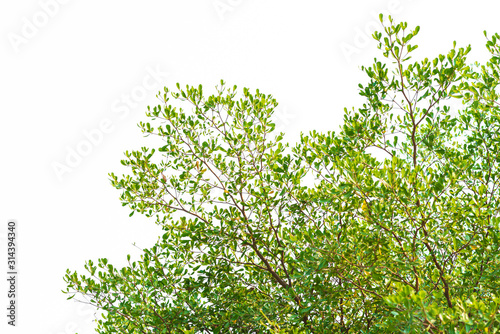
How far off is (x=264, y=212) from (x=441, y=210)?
284 centimetres

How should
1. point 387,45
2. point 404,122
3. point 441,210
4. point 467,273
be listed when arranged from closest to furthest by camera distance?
point 441,210
point 467,273
point 387,45
point 404,122

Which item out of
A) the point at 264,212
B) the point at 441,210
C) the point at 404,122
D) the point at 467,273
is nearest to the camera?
the point at 441,210

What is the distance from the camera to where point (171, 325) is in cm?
711

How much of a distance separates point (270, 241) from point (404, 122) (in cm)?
301

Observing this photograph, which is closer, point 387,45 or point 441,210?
point 441,210

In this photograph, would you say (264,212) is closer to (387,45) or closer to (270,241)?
(270,241)

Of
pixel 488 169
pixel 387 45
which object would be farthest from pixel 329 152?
pixel 488 169

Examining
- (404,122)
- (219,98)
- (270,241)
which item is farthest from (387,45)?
(270,241)

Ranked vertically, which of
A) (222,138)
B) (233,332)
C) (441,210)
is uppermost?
(222,138)

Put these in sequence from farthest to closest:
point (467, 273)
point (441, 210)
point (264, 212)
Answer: point (264, 212)
point (467, 273)
point (441, 210)

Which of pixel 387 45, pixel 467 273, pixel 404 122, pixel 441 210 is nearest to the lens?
pixel 441 210

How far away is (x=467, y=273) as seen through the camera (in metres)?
5.65

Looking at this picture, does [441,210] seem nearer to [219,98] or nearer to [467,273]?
[467,273]

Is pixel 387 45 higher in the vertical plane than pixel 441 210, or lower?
higher
